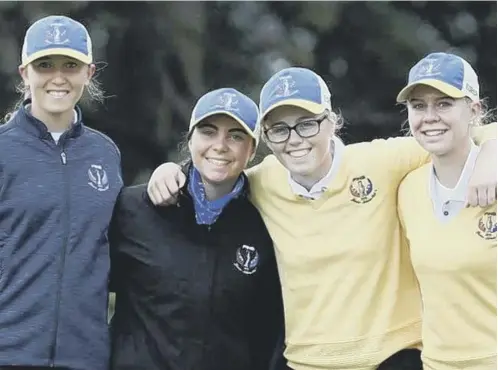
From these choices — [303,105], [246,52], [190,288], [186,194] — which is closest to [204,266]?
[190,288]

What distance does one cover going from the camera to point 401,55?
11578mm

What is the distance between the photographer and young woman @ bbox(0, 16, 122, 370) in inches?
181

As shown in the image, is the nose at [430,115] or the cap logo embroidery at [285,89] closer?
the nose at [430,115]

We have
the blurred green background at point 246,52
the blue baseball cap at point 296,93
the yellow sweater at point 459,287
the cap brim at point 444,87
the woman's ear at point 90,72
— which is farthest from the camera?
the blurred green background at point 246,52

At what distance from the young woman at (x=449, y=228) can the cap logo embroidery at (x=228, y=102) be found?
26.5 inches

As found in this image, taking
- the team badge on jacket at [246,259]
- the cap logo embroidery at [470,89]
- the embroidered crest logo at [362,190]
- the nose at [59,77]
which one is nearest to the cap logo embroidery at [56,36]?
the nose at [59,77]

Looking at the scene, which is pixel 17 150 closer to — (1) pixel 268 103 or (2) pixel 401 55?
(1) pixel 268 103

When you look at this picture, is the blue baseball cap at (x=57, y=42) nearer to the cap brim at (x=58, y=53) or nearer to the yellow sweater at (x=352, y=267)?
the cap brim at (x=58, y=53)

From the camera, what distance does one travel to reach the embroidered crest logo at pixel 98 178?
4812mm

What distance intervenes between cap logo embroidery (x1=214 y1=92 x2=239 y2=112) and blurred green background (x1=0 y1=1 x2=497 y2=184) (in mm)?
6449

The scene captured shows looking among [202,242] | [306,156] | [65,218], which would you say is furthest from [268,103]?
[65,218]

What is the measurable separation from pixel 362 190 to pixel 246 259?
1.76 ft

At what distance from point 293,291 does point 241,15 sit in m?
7.35

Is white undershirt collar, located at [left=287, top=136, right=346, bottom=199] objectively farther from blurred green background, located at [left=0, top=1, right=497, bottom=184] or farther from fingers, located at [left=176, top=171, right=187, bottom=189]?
blurred green background, located at [left=0, top=1, right=497, bottom=184]
